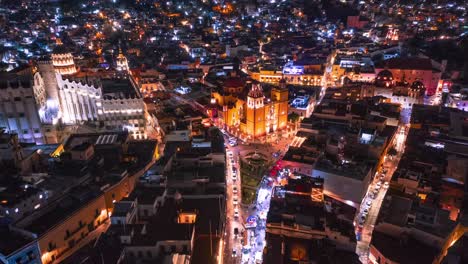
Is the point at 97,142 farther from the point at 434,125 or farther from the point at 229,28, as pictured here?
the point at 229,28

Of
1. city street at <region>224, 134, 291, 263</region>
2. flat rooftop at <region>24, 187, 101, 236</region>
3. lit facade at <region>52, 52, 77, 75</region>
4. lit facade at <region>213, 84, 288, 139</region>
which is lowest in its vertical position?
city street at <region>224, 134, 291, 263</region>

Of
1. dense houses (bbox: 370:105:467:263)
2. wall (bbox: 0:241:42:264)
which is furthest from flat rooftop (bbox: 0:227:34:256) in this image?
dense houses (bbox: 370:105:467:263)

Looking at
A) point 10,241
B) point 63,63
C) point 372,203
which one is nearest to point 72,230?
point 10,241

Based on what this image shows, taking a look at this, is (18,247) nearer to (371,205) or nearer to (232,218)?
(232,218)

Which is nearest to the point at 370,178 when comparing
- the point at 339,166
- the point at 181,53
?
the point at 339,166

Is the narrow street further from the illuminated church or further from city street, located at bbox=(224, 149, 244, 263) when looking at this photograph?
the illuminated church

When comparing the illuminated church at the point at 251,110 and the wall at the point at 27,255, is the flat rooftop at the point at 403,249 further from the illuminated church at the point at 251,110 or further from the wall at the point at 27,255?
the illuminated church at the point at 251,110

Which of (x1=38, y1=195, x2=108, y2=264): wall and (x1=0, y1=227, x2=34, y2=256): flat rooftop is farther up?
(x1=0, y1=227, x2=34, y2=256): flat rooftop

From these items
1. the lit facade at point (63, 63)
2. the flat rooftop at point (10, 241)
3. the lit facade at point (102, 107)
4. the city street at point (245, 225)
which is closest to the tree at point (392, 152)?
the city street at point (245, 225)
